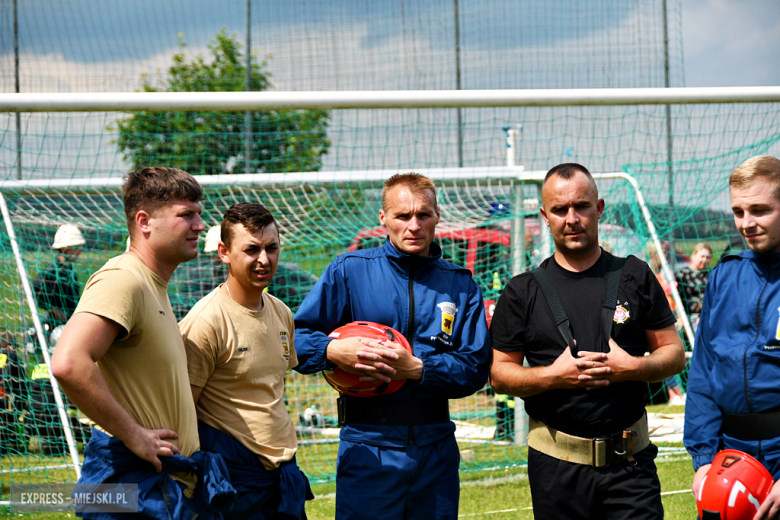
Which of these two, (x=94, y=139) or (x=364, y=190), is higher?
(x=94, y=139)

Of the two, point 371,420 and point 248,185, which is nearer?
point 371,420

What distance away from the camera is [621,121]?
6.24m

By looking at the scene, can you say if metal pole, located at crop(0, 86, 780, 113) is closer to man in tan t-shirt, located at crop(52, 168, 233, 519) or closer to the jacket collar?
the jacket collar

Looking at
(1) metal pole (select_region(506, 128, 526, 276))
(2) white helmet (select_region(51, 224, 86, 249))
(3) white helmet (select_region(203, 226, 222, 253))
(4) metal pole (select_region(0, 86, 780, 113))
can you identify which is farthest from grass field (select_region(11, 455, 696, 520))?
(4) metal pole (select_region(0, 86, 780, 113))

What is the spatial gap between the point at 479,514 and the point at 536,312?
8.96 feet

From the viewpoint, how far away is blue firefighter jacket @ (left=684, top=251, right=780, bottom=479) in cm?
273

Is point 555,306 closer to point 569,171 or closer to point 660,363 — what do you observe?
point 660,363

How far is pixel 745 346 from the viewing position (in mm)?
2795

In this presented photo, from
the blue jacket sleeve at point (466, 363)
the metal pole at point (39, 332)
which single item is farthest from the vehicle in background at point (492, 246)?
the blue jacket sleeve at point (466, 363)

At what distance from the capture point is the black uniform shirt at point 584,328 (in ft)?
9.59

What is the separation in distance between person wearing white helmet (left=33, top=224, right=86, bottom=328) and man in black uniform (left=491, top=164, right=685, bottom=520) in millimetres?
5537

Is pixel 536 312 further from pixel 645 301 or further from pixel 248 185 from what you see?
pixel 248 185

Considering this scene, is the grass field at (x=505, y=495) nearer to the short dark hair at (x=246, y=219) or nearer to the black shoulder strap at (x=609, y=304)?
the black shoulder strap at (x=609, y=304)

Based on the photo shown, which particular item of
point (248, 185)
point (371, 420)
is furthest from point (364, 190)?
point (371, 420)
